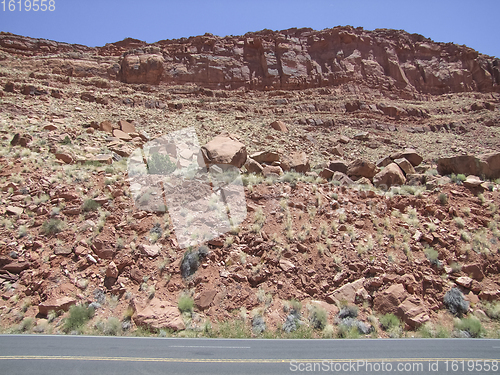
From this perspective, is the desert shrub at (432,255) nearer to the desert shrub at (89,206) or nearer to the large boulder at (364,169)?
the large boulder at (364,169)

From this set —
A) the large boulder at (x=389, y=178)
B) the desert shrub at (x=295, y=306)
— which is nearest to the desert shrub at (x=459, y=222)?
the large boulder at (x=389, y=178)

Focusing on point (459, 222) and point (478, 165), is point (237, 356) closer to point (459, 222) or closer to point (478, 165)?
point (459, 222)

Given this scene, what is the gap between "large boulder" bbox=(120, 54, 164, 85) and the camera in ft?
115

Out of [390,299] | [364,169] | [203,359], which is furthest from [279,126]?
[203,359]

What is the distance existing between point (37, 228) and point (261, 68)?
1370 inches

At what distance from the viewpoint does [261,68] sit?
3919 cm

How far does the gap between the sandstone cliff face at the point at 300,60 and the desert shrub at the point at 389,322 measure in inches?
1322

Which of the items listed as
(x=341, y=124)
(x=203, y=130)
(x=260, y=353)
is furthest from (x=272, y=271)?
(x=341, y=124)

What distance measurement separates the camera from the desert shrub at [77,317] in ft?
22.8

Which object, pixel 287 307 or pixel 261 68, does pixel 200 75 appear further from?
pixel 287 307

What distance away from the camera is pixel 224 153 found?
1331 cm

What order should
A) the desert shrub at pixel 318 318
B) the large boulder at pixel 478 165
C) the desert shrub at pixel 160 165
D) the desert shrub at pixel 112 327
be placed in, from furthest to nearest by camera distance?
the large boulder at pixel 478 165, the desert shrub at pixel 160 165, the desert shrub at pixel 318 318, the desert shrub at pixel 112 327

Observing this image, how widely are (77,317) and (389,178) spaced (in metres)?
12.3

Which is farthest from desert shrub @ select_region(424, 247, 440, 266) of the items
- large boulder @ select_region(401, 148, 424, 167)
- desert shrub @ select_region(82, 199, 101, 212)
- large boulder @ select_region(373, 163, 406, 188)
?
desert shrub @ select_region(82, 199, 101, 212)
